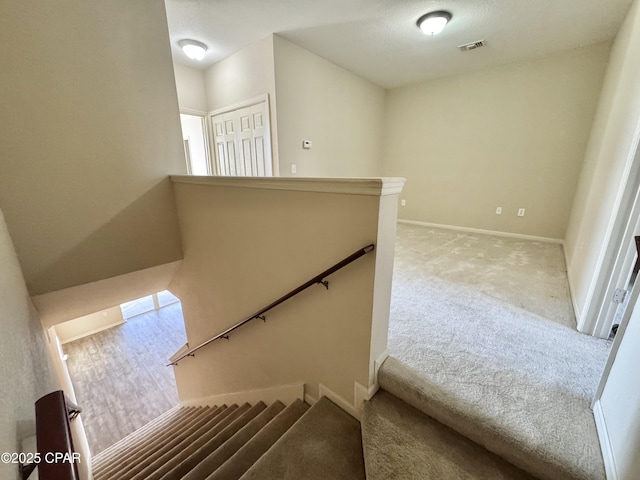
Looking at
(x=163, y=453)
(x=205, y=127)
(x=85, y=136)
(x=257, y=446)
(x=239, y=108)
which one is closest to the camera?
(x=257, y=446)

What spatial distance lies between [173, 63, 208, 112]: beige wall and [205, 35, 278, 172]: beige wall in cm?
14

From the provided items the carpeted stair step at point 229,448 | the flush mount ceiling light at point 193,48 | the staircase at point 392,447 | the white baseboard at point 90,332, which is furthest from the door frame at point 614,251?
the white baseboard at point 90,332

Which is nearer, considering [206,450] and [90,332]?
[206,450]

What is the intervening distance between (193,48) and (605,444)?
14.5 ft

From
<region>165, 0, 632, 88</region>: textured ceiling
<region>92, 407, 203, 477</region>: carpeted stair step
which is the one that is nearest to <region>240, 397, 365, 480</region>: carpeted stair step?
<region>92, 407, 203, 477</region>: carpeted stair step

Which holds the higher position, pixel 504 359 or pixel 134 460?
pixel 504 359

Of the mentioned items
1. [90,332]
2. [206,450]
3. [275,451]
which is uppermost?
[275,451]

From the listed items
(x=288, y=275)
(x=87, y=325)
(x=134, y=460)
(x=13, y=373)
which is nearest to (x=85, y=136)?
(x=13, y=373)

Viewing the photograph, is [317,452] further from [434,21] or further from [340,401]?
[434,21]

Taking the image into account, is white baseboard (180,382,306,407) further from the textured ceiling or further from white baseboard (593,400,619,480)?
the textured ceiling

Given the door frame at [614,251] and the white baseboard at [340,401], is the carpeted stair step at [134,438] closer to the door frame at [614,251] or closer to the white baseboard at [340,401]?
the white baseboard at [340,401]

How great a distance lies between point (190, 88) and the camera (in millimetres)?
3803

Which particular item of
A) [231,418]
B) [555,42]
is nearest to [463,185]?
[555,42]

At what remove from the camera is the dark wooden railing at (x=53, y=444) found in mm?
578
